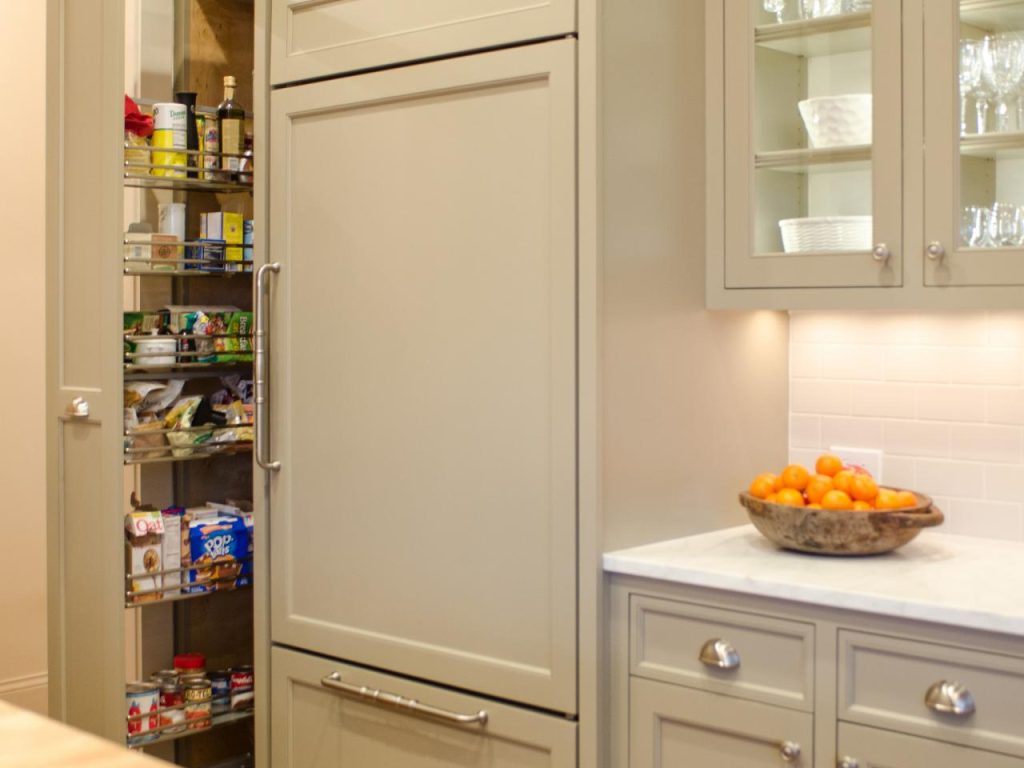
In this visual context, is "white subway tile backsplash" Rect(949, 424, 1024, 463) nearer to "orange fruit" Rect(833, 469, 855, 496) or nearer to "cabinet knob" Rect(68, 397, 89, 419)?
"orange fruit" Rect(833, 469, 855, 496)

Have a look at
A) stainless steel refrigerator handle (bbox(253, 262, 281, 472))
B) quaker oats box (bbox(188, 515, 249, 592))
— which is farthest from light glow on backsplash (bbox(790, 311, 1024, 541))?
quaker oats box (bbox(188, 515, 249, 592))

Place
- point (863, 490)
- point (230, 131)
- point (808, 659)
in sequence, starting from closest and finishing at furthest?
point (808, 659), point (863, 490), point (230, 131)

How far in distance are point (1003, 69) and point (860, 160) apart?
0.28 metres

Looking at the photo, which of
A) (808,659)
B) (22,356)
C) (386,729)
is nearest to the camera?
(808,659)

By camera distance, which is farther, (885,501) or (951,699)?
(885,501)

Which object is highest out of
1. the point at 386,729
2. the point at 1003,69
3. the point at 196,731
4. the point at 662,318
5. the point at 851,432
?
the point at 1003,69

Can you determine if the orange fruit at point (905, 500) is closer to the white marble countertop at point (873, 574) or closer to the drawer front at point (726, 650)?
the white marble countertop at point (873, 574)

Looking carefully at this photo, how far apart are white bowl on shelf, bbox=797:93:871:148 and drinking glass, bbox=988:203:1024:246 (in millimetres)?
271

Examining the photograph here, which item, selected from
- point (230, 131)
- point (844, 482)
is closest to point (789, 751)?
point (844, 482)

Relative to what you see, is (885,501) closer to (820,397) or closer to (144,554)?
(820,397)

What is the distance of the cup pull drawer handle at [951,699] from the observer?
188 centimetres

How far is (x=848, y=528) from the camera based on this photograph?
222cm

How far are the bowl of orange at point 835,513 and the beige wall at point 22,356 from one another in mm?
2950

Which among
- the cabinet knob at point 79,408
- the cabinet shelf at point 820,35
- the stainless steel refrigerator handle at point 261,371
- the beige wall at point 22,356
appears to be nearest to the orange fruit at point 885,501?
the cabinet shelf at point 820,35
